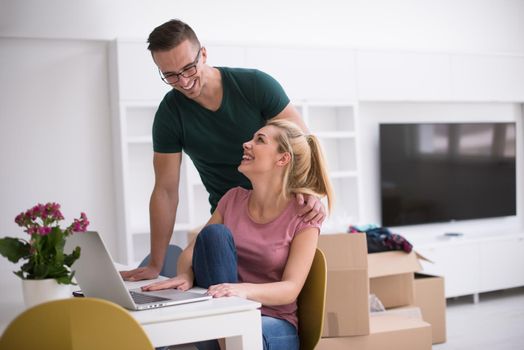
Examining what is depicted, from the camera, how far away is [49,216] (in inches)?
63.2

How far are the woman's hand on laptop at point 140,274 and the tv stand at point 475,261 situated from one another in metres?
3.20

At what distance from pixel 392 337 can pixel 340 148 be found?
2.29 meters

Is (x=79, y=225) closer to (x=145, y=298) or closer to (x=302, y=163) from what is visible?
(x=145, y=298)

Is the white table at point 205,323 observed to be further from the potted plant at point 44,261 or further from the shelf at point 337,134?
the shelf at point 337,134

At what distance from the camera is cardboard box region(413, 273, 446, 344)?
420 centimetres

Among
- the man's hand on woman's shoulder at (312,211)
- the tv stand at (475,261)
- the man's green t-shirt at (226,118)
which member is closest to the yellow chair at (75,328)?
the man's hand on woman's shoulder at (312,211)

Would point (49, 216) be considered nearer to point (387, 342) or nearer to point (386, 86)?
point (387, 342)

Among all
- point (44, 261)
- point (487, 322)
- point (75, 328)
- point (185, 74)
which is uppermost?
point (185, 74)

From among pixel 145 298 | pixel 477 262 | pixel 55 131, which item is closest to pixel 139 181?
pixel 55 131

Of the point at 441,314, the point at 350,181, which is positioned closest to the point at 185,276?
the point at 441,314

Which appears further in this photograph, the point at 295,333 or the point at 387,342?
the point at 387,342

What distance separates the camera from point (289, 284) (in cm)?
194

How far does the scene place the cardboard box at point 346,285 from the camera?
9.30 ft

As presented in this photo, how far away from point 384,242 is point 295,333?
215 centimetres
